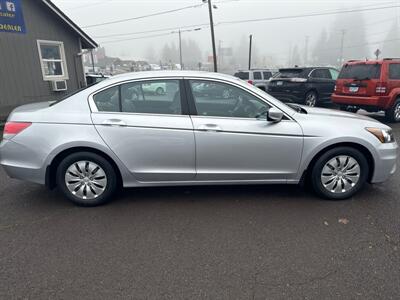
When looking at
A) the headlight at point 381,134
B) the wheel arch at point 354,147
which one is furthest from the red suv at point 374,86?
the wheel arch at point 354,147

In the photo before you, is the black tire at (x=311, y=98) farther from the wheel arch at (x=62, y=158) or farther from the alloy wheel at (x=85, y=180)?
the alloy wheel at (x=85, y=180)

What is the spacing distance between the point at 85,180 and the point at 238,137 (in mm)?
1891

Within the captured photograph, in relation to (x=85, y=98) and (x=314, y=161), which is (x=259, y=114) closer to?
(x=314, y=161)

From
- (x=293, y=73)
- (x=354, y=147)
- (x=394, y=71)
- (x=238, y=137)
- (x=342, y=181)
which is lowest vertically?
(x=342, y=181)

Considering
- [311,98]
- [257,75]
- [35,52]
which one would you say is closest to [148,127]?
[35,52]

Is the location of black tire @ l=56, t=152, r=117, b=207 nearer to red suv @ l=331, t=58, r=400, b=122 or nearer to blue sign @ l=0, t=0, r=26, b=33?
red suv @ l=331, t=58, r=400, b=122

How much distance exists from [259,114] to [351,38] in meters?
124

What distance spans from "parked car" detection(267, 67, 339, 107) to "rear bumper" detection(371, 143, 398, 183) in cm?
792

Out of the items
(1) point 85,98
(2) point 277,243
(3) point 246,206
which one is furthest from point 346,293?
(1) point 85,98

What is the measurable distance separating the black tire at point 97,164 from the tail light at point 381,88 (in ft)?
24.7

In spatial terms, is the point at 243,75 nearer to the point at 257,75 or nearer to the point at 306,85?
the point at 257,75

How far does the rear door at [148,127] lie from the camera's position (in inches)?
132

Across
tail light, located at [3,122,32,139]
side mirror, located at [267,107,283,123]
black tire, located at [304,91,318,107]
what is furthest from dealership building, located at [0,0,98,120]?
black tire, located at [304,91,318,107]

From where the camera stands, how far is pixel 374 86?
26.0 feet
